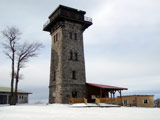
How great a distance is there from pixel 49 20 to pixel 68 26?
5.10 m

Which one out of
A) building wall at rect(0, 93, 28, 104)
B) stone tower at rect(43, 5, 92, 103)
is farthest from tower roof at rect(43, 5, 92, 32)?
building wall at rect(0, 93, 28, 104)

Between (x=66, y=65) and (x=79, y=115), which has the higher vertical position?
(x=66, y=65)

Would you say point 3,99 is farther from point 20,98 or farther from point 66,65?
point 66,65

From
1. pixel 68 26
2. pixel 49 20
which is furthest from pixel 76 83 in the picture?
pixel 49 20

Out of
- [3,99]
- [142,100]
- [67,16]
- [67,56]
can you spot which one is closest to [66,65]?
[67,56]

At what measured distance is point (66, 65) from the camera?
1195 inches

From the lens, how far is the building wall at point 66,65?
29.6 metres

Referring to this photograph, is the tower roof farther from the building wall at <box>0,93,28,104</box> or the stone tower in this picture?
the building wall at <box>0,93,28,104</box>

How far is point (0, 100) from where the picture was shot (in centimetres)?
3866

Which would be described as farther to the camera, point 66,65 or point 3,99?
point 3,99

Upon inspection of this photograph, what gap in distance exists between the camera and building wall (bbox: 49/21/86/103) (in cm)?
2964

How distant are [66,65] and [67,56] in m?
1.50

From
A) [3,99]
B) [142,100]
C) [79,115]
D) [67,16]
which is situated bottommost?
[142,100]

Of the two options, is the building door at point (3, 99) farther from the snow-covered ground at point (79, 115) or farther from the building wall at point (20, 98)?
the snow-covered ground at point (79, 115)
